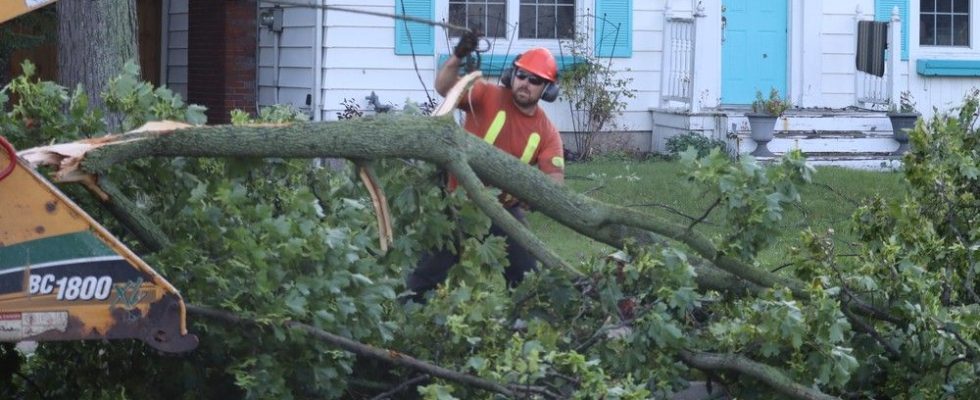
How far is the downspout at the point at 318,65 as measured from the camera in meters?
13.8

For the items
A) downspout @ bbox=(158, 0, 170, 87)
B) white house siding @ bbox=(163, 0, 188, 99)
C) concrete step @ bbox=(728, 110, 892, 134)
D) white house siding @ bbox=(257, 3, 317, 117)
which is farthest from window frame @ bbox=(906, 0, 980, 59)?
downspout @ bbox=(158, 0, 170, 87)

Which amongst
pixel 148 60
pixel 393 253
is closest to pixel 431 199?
pixel 393 253

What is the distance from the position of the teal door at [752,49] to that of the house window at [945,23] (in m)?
1.75

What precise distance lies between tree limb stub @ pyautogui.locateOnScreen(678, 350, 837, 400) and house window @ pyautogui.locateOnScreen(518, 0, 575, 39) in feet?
32.1

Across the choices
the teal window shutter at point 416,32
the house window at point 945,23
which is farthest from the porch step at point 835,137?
the teal window shutter at point 416,32

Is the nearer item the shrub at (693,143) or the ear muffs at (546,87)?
the ear muffs at (546,87)

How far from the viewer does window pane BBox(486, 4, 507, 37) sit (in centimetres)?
1450

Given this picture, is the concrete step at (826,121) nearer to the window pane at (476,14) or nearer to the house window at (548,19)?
the house window at (548,19)

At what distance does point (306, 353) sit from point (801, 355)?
1.78 m

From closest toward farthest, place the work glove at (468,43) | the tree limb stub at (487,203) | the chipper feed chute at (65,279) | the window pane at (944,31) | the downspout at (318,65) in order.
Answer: the chipper feed chute at (65,279), the tree limb stub at (487,203), the work glove at (468,43), the downspout at (318,65), the window pane at (944,31)

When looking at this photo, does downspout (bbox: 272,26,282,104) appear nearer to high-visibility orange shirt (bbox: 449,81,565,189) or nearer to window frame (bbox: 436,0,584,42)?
window frame (bbox: 436,0,584,42)

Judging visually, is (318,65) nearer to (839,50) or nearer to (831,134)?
(831,134)

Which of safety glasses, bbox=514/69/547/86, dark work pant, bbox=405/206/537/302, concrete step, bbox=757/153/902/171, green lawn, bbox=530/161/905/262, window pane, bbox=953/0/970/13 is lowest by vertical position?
dark work pant, bbox=405/206/537/302

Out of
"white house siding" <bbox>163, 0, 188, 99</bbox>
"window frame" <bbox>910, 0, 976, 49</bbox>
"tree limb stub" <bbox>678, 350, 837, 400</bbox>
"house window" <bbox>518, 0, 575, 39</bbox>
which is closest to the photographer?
"tree limb stub" <bbox>678, 350, 837, 400</bbox>
